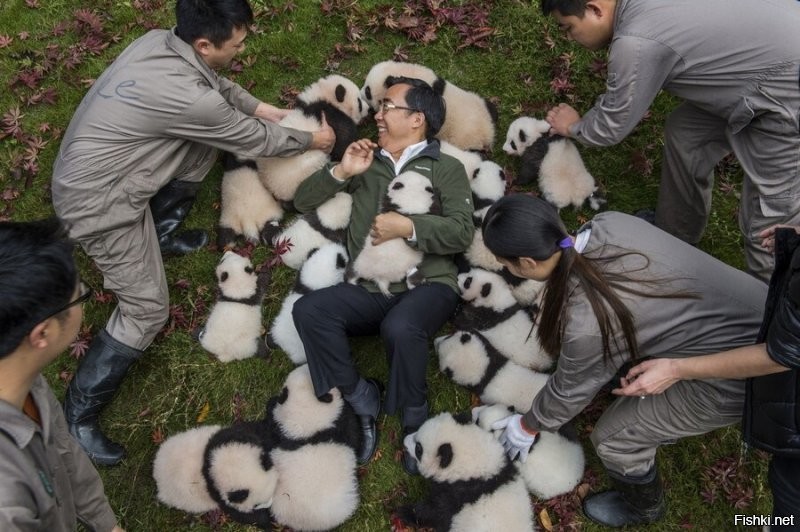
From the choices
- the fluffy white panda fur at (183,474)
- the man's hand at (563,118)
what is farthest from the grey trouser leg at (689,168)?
the fluffy white panda fur at (183,474)

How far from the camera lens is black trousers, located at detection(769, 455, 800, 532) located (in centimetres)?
312

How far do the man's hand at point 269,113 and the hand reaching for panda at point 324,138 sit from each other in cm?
35

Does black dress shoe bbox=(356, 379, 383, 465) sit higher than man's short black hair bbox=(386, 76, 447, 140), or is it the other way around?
man's short black hair bbox=(386, 76, 447, 140)

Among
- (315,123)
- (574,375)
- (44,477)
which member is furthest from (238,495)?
(315,123)

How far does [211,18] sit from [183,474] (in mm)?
3105

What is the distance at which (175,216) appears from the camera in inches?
203

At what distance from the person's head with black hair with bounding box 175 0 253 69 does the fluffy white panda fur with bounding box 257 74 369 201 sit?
983 millimetres

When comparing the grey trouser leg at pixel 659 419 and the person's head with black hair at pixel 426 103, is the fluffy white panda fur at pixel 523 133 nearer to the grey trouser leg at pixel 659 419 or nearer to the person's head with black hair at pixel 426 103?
the person's head with black hair at pixel 426 103

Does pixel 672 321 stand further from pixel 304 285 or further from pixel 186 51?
pixel 186 51

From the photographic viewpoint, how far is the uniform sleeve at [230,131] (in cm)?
424

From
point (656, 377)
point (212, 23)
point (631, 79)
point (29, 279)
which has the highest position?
point (212, 23)

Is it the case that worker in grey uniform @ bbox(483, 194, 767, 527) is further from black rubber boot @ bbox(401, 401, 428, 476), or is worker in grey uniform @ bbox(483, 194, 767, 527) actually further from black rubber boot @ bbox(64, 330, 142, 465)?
black rubber boot @ bbox(64, 330, 142, 465)

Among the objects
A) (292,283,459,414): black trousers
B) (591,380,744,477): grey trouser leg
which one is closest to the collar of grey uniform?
(292,283,459,414): black trousers

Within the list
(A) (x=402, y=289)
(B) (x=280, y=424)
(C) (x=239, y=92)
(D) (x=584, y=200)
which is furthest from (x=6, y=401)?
(D) (x=584, y=200)
